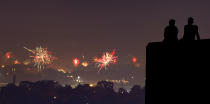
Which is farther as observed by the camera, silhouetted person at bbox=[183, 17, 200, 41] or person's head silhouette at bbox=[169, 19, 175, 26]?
person's head silhouette at bbox=[169, 19, 175, 26]

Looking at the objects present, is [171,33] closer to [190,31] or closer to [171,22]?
[171,22]

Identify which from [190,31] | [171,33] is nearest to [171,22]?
[171,33]

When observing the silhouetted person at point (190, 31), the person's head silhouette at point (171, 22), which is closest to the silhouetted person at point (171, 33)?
the person's head silhouette at point (171, 22)

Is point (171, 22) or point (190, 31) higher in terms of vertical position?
point (171, 22)

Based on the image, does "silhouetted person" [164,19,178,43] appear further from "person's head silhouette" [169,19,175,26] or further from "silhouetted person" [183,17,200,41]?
"silhouetted person" [183,17,200,41]

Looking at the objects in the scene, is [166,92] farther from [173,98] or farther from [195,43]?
[195,43]

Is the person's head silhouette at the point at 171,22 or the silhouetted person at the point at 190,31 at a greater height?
the person's head silhouette at the point at 171,22

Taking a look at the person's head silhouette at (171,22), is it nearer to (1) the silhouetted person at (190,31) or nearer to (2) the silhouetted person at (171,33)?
(2) the silhouetted person at (171,33)

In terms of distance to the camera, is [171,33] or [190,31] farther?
[171,33]

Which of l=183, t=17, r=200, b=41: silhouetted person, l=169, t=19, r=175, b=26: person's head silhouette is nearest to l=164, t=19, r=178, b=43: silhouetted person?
l=169, t=19, r=175, b=26: person's head silhouette

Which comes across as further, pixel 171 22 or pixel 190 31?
pixel 171 22

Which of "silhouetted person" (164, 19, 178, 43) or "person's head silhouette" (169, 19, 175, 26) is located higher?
"person's head silhouette" (169, 19, 175, 26)

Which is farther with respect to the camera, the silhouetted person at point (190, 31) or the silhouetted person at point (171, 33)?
the silhouetted person at point (171, 33)
